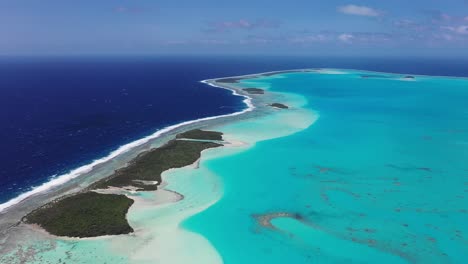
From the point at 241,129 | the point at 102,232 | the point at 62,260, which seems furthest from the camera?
the point at 241,129

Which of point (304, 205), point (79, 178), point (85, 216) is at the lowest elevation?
point (85, 216)

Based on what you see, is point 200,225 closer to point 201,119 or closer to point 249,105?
point 201,119

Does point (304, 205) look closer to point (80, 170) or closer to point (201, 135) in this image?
point (80, 170)

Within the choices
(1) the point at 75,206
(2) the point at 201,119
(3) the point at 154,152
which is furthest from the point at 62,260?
(2) the point at 201,119

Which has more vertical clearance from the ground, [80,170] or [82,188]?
[80,170]

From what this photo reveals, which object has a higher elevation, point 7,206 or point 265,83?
point 265,83

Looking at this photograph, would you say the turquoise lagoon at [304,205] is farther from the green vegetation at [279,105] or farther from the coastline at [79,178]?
the green vegetation at [279,105]

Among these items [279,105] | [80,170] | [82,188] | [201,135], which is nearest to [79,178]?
[80,170]

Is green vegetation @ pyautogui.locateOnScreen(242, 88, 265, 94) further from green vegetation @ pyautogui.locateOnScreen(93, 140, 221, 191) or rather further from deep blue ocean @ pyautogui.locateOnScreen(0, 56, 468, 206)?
green vegetation @ pyautogui.locateOnScreen(93, 140, 221, 191)
